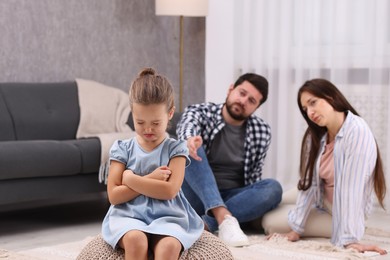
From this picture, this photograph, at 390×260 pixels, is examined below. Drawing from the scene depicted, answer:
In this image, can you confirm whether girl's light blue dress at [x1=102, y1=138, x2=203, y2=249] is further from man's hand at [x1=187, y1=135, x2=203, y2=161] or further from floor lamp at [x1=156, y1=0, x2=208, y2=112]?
floor lamp at [x1=156, y1=0, x2=208, y2=112]

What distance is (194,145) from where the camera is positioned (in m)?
3.61

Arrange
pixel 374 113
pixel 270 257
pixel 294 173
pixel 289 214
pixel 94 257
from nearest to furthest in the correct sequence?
pixel 94 257 → pixel 270 257 → pixel 289 214 → pixel 374 113 → pixel 294 173

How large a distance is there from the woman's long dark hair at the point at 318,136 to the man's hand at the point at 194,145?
0.48 meters

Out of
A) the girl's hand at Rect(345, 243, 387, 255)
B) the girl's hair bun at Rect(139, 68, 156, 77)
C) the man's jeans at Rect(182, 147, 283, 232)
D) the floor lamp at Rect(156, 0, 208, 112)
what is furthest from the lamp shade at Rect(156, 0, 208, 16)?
the girl's hair bun at Rect(139, 68, 156, 77)

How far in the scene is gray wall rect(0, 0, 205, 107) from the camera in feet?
15.7

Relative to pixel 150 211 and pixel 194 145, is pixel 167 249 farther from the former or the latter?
pixel 194 145

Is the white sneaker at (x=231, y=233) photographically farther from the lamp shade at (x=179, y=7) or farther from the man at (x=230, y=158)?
the lamp shade at (x=179, y=7)

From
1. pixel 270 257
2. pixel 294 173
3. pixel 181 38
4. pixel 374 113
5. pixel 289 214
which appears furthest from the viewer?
pixel 181 38

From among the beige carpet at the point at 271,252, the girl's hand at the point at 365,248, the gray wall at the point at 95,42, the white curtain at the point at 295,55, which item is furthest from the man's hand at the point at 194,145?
the gray wall at the point at 95,42

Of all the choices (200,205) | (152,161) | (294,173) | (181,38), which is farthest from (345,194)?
(181,38)

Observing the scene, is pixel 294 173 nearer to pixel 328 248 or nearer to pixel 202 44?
pixel 202 44

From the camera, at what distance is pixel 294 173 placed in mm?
5059

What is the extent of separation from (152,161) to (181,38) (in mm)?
3234

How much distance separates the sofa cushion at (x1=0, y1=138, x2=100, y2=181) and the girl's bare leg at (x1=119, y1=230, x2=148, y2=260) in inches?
64.9
